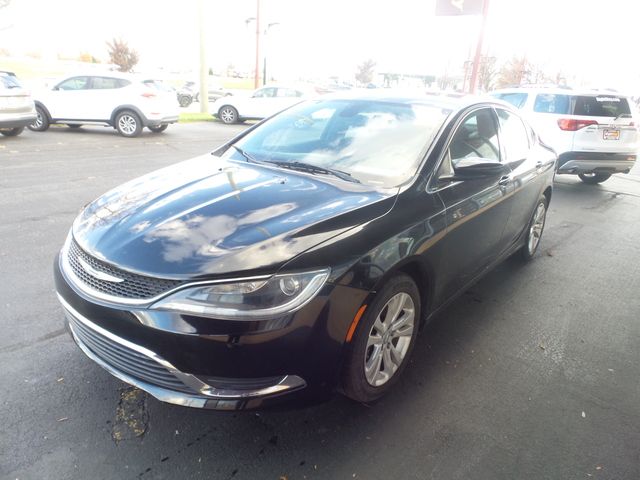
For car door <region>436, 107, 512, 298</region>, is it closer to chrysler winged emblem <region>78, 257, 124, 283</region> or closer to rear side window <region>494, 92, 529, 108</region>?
chrysler winged emblem <region>78, 257, 124, 283</region>

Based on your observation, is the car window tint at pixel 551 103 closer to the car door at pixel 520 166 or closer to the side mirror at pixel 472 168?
the car door at pixel 520 166

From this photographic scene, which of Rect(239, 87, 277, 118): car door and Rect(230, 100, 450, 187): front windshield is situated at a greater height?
Rect(230, 100, 450, 187): front windshield

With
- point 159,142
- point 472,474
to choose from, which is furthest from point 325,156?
point 159,142

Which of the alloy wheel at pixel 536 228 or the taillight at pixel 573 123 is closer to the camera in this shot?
the alloy wheel at pixel 536 228

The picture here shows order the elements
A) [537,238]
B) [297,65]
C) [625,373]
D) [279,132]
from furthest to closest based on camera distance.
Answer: [297,65], [537,238], [279,132], [625,373]

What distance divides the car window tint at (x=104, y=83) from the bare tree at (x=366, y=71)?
203 feet

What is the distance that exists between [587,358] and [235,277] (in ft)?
8.64

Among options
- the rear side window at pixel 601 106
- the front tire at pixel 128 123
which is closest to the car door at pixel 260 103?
the front tire at pixel 128 123

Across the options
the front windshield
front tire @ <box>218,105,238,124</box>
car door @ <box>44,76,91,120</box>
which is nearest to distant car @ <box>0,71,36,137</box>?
car door @ <box>44,76,91,120</box>

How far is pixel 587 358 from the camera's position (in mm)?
3266

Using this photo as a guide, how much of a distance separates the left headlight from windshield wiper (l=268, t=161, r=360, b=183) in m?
1.09

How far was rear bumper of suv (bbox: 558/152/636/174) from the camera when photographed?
28.4 feet

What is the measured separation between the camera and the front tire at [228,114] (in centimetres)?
1808

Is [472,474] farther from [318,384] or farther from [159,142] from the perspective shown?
[159,142]
